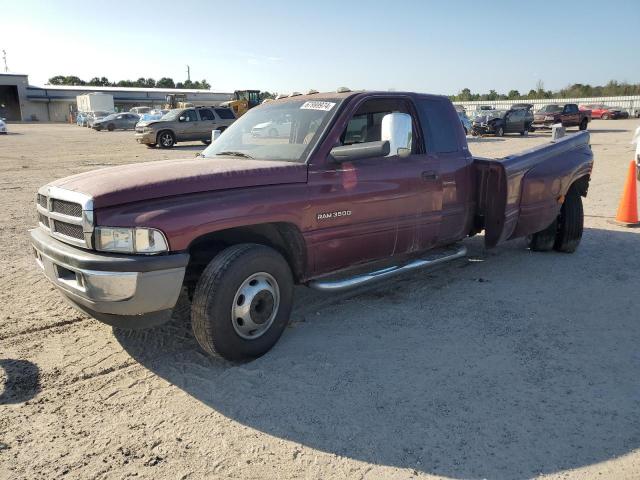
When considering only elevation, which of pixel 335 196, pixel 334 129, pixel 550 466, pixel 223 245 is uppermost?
pixel 334 129

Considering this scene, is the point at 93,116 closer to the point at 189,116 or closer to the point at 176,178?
the point at 189,116

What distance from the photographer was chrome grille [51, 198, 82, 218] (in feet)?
10.9

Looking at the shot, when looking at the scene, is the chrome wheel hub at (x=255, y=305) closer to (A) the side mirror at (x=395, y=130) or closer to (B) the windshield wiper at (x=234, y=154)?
(B) the windshield wiper at (x=234, y=154)

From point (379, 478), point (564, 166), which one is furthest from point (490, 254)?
point (379, 478)

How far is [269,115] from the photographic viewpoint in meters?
4.78

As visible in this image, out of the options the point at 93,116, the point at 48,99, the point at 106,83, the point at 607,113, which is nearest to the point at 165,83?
the point at 106,83

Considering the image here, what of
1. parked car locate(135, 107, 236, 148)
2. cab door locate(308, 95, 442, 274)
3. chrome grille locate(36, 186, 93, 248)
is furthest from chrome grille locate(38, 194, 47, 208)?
parked car locate(135, 107, 236, 148)

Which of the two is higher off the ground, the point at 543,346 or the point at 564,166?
the point at 564,166

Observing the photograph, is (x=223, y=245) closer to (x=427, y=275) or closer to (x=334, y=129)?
(x=334, y=129)

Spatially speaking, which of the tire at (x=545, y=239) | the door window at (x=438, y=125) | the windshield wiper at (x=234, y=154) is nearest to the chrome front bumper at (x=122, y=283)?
the windshield wiper at (x=234, y=154)

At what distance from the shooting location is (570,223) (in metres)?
6.47

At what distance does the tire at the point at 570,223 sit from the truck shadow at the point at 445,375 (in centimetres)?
119

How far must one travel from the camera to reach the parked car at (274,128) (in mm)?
4461

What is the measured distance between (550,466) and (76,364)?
309 cm
